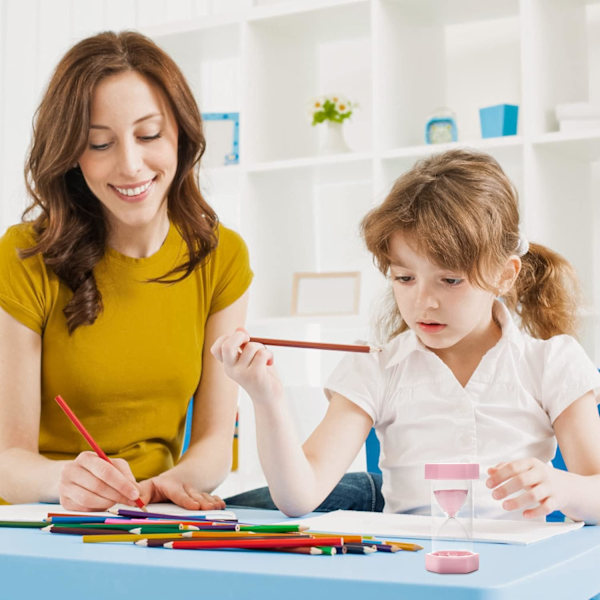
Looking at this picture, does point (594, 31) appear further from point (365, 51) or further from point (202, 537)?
point (202, 537)

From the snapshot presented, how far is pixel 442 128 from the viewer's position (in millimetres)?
2938

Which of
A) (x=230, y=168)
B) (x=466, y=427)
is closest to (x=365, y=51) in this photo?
(x=230, y=168)

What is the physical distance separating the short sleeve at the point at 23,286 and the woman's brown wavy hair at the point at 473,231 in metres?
0.53

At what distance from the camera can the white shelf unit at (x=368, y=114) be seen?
9.26 feet

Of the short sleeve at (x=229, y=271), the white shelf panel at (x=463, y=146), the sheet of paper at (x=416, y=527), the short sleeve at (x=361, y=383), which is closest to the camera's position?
the sheet of paper at (x=416, y=527)

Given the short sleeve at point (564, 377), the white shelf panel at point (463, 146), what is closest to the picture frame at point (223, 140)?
the white shelf panel at point (463, 146)

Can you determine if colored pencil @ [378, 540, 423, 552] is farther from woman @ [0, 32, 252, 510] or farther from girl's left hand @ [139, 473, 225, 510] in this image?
woman @ [0, 32, 252, 510]

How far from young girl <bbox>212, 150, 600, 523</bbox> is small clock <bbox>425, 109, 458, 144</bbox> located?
58.5 inches

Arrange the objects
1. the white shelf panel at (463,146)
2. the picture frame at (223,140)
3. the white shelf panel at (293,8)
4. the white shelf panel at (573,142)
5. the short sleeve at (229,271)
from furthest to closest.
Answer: the picture frame at (223,140)
the white shelf panel at (293,8)
the white shelf panel at (463,146)
the white shelf panel at (573,142)
the short sleeve at (229,271)

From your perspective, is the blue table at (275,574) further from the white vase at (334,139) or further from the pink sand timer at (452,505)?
the white vase at (334,139)

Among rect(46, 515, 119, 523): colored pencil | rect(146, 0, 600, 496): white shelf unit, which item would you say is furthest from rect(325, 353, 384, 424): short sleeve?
rect(146, 0, 600, 496): white shelf unit

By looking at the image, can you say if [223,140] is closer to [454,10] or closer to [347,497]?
[454,10]

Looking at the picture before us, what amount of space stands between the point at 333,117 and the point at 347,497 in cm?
200

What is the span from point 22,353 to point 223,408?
0.35 metres
